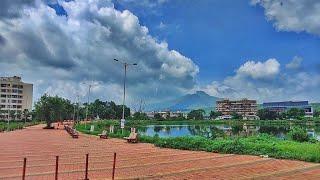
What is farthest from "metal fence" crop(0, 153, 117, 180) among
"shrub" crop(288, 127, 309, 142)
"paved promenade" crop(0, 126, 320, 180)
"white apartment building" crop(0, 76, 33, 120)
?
"white apartment building" crop(0, 76, 33, 120)

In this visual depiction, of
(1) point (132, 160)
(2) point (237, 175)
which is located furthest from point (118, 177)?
(1) point (132, 160)

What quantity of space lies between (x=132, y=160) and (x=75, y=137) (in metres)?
19.4

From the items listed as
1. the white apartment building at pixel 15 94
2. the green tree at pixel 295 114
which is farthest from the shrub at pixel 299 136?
the green tree at pixel 295 114

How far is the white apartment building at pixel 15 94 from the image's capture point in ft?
447

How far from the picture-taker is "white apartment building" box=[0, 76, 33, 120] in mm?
136375

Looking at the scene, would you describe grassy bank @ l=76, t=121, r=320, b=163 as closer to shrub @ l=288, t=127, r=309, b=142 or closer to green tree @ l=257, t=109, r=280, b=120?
shrub @ l=288, t=127, r=309, b=142

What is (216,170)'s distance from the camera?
14.7 meters

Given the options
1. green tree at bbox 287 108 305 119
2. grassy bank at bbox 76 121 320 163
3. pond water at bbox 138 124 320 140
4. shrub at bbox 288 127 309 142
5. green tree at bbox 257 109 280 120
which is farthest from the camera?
green tree at bbox 257 109 280 120

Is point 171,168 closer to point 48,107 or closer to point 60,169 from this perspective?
point 60,169

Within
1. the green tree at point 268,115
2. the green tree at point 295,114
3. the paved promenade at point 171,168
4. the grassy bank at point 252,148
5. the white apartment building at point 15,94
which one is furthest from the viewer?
the green tree at point 268,115

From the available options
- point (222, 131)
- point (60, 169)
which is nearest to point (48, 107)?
point (222, 131)

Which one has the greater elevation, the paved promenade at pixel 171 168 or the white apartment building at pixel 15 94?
the white apartment building at pixel 15 94

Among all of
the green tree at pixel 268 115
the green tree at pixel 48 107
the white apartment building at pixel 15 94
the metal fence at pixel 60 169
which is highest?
the white apartment building at pixel 15 94

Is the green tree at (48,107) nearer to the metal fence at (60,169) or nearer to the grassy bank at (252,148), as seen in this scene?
the grassy bank at (252,148)
